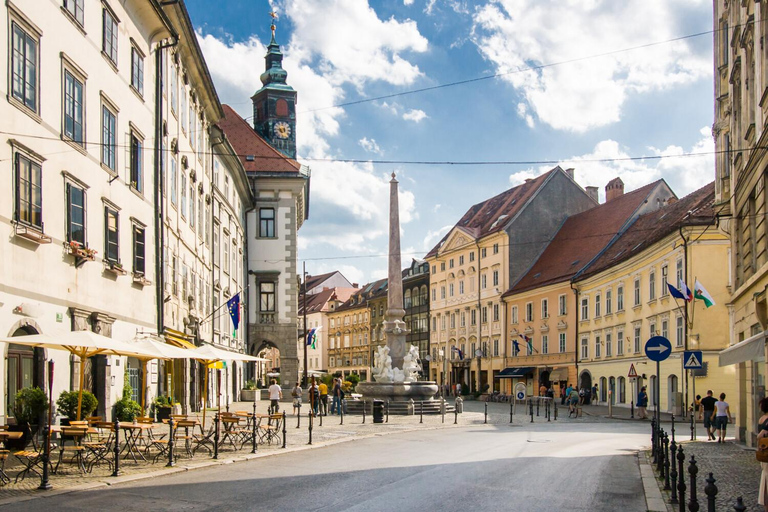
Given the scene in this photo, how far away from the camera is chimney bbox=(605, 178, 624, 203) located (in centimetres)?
6988

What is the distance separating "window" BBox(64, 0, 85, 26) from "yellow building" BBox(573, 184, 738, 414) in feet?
74.5

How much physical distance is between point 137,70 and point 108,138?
13.7ft

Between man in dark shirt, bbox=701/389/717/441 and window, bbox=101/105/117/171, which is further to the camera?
man in dark shirt, bbox=701/389/717/441

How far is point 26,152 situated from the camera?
17.7 meters

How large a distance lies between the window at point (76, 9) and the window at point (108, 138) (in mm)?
2500

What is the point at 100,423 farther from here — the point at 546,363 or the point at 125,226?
the point at 546,363

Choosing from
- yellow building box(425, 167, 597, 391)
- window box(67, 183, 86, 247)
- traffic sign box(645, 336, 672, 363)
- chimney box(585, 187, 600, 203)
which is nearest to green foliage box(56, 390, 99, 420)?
window box(67, 183, 86, 247)

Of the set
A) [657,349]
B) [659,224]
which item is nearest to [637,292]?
[659,224]

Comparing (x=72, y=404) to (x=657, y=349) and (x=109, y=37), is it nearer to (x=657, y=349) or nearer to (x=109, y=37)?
(x=109, y=37)

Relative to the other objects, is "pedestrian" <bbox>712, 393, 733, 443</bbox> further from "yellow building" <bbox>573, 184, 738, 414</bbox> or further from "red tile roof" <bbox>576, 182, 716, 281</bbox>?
"red tile roof" <bbox>576, 182, 716, 281</bbox>

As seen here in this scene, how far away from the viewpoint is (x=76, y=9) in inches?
821

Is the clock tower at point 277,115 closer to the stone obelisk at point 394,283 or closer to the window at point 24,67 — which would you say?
the stone obelisk at point 394,283

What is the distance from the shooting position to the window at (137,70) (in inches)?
1024

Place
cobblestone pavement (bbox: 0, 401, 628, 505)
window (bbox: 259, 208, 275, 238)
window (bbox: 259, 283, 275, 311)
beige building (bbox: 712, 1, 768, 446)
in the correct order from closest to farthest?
cobblestone pavement (bbox: 0, 401, 628, 505) < beige building (bbox: 712, 1, 768, 446) < window (bbox: 259, 283, 275, 311) < window (bbox: 259, 208, 275, 238)
